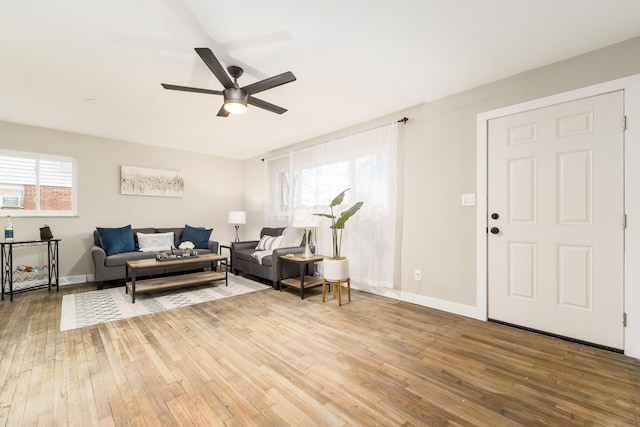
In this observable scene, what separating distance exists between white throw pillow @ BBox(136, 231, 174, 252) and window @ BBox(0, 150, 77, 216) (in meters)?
1.11

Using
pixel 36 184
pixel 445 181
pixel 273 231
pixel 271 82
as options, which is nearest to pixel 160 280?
pixel 273 231

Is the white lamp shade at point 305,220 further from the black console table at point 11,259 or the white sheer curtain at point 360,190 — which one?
the black console table at point 11,259

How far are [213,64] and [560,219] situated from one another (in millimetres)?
3222

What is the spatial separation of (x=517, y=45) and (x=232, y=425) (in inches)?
131

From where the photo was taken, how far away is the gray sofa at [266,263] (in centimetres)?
398

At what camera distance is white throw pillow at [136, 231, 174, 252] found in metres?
4.65

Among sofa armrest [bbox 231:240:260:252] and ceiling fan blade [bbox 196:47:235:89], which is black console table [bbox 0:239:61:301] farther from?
ceiling fan blade [bbox 196:47:235:89]

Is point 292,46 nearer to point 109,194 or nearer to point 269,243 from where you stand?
point 269,243

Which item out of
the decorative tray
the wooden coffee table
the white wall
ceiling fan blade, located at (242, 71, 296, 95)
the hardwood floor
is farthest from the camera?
the white wall

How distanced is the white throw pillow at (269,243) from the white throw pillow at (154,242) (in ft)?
5.49

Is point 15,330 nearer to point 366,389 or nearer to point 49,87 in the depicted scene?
point 49,87

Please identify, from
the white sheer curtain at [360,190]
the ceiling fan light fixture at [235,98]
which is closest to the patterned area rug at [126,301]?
the white sheer curtain at [360,190]

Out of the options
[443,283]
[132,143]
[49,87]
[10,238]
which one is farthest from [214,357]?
[132,143]

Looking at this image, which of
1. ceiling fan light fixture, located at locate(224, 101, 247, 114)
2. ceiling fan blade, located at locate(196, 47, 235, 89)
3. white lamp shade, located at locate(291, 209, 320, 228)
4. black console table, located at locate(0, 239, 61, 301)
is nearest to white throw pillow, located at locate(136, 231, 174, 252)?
black console table, located at locate(0, 239, 61, 301)
